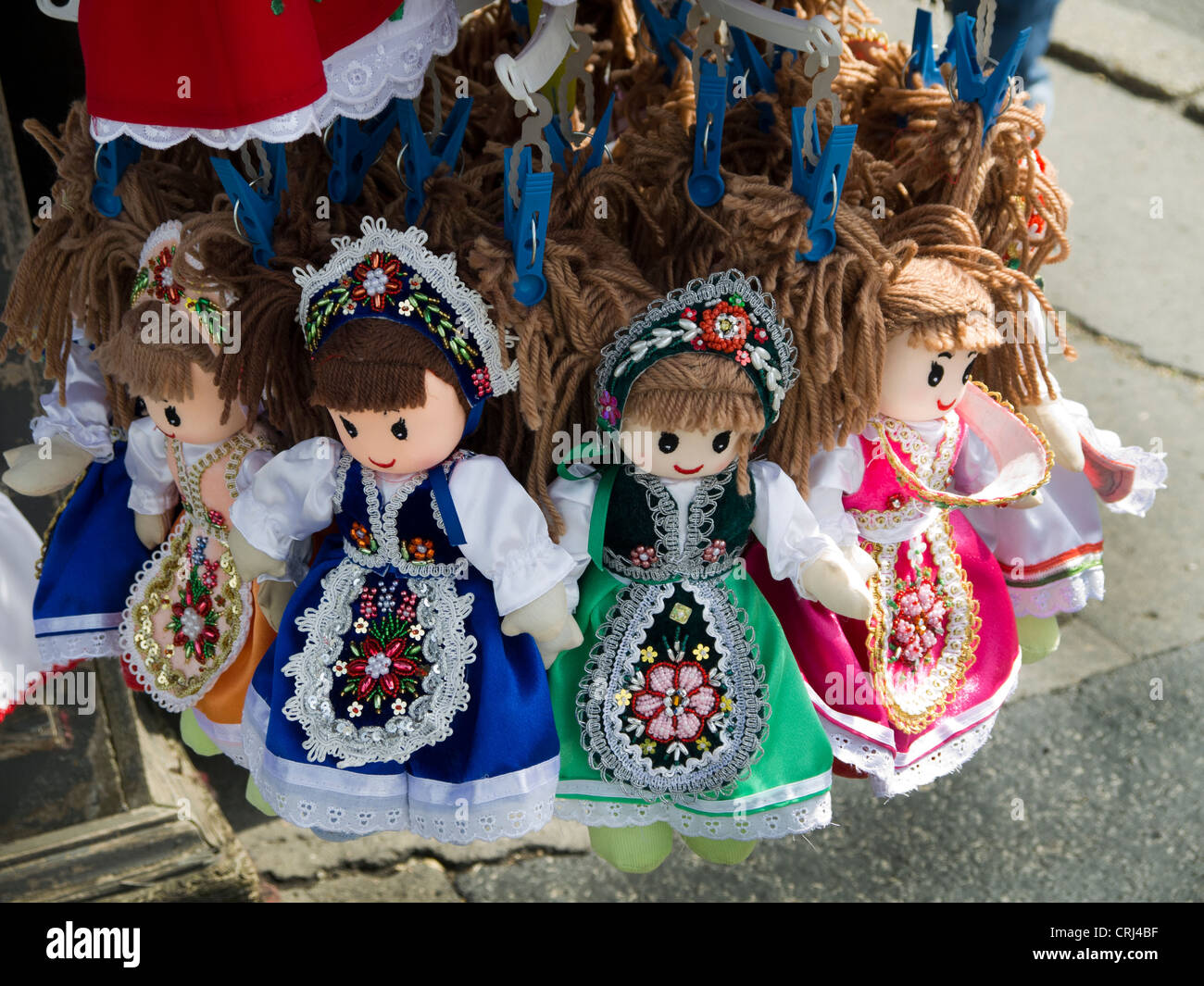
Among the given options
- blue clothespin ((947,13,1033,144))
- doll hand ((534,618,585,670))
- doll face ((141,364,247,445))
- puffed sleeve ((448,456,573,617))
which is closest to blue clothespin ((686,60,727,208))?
blue clothespin ((947,13,1033,144))

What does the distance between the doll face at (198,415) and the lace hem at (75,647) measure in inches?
12.6

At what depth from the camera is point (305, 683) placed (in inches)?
55.7

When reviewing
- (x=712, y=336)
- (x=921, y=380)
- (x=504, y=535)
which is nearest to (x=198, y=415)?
(x=504, y=535)

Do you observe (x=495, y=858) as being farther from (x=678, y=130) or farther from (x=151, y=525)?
(x=678, y=130)

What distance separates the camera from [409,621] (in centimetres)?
143

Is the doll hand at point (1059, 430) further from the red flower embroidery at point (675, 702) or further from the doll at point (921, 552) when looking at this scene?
the red flower embroidery at point (675, 702)

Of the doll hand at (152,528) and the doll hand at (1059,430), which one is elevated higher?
the doll hand at (1059,430)

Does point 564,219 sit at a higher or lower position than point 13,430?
higher

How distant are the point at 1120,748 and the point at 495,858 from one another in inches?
60.8

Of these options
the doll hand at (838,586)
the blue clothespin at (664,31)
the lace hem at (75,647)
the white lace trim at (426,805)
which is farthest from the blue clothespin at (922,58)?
the lace hem at (75,647)

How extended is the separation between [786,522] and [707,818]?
391 mm

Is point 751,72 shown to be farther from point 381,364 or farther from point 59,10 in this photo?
point 59,10

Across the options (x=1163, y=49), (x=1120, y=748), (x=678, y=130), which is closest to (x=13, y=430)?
(x=678, y=130)

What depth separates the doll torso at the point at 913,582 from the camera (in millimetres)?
1565
